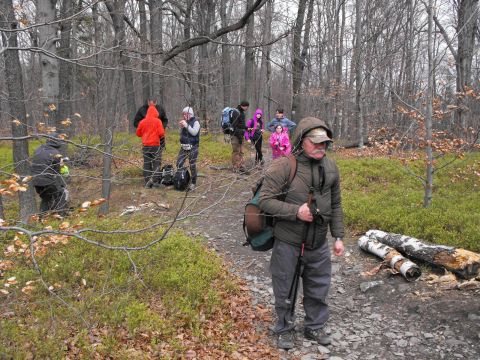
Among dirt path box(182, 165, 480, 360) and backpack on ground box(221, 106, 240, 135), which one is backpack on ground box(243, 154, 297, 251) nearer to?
dirt path box(182, 165, 480, 360)

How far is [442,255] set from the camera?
5367 millimetres

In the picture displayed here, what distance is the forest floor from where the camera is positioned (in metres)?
4.07

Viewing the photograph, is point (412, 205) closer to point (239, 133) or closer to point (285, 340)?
point (285, 340)

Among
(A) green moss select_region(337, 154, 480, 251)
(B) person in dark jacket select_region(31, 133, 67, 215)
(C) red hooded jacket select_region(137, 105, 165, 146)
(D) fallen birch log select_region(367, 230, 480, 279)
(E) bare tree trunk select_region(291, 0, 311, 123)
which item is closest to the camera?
(D) fallen birch log select_region(367, 230, 480, 279)

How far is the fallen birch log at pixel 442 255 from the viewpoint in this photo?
5.13 meters

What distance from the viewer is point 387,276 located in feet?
18.1

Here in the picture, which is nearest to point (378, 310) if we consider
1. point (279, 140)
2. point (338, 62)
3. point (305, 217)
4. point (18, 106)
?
point (305, 217)

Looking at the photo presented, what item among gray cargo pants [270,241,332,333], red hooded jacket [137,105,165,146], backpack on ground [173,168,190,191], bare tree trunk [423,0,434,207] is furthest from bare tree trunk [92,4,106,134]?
bare tree trunk [423,0,434,207]

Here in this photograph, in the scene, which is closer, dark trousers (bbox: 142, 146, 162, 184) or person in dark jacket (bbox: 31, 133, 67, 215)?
dark trousers (bbox: 142, 146, 162, 184)

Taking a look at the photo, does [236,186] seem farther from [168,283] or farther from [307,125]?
[307,125]

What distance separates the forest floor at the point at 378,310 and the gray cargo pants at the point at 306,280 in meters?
0.28

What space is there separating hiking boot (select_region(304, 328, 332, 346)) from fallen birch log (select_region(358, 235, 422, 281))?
1692 millimetres

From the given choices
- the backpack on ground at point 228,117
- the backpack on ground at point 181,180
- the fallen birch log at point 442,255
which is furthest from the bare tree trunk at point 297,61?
the fallen birch log at point 442,255

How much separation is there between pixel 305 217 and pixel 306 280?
88 cm
